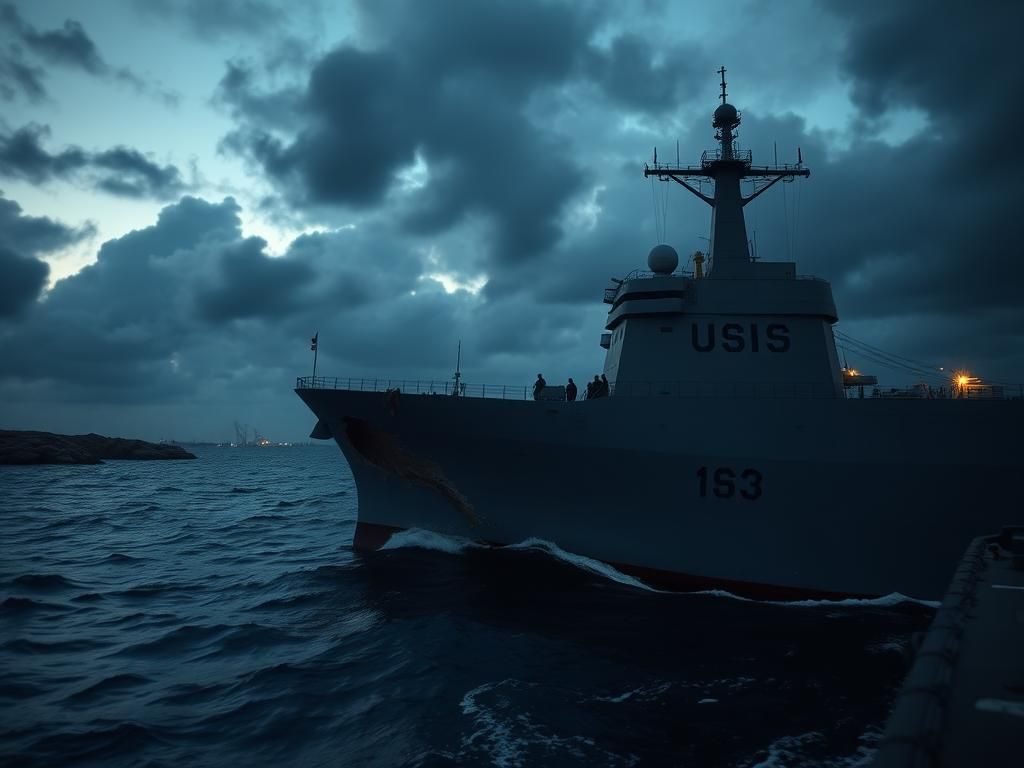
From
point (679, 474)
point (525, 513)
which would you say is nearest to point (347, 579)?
point (525, 513)

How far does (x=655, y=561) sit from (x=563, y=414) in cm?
449

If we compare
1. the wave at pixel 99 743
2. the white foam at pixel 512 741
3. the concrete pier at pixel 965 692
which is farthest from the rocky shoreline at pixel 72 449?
the concrete pier at pixel 965 692

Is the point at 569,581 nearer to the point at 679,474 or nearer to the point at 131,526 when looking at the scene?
the point at 679,474

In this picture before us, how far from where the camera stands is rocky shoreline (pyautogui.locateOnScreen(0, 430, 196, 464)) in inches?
2867

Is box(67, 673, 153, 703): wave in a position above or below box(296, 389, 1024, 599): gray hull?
below

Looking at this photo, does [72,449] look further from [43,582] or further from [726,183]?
[726,183]

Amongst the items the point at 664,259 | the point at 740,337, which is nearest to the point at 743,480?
the point at 740,337

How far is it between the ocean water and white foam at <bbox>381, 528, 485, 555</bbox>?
0.07 metres

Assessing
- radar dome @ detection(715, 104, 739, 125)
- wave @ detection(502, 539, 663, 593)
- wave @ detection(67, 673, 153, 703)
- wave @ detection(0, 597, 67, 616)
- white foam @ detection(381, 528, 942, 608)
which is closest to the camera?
wave @ detection(67, 673, 153, 703)

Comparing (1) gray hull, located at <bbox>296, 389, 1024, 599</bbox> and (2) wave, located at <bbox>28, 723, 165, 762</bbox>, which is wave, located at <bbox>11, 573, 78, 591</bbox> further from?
(1) gray hull, located at <bbox>296, 389, 1024, 599</bbox>

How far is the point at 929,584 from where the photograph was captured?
40.8ft

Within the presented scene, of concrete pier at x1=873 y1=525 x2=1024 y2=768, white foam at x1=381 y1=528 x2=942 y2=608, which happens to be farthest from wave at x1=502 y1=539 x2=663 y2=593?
concrete pier at x1=873 y1=525 x2=1024 y2=768

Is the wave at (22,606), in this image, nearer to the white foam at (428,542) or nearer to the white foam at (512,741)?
the white foam at (428,542)

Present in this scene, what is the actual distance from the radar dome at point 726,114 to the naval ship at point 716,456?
3538 millimetres
